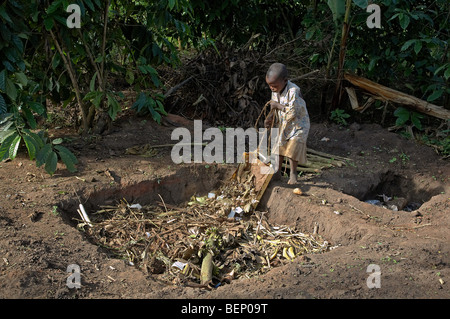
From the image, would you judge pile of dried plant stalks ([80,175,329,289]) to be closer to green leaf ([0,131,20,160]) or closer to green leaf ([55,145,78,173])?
green leaf ([55,145,78,173])

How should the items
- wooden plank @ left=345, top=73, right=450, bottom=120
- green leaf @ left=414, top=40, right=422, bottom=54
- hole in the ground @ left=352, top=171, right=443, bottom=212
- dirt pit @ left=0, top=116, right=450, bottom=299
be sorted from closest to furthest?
dirt pit @ left=0, top=116, right=450, bottom=299
hole in the ground @ left=352, top=171, right=443, bottom=212
green leaf @ left=414, top=40, right=422, bottom=54
wooden plank @ left=345, top=73, right=450, bottom=120

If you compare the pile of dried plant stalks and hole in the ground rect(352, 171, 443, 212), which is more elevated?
the pile of dried plant stalks

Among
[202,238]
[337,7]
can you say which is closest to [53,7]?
[202,238]

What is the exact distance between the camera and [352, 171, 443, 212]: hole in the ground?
481cm

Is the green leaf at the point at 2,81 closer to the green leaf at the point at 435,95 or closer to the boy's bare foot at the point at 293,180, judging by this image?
the boy's bare foot at the point at 293,180

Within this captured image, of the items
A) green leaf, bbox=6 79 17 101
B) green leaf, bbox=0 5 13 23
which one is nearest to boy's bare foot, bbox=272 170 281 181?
green leaf, bbox=6 79 17 101

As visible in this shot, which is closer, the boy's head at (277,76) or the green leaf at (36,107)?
the boy's head at (277,76)

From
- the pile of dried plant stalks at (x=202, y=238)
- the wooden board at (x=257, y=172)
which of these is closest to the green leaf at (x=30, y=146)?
the pile of dried plant stalks at (x=202, y=238)

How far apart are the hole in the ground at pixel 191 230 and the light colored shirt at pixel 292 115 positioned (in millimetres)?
622

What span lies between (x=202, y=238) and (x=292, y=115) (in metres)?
1.38

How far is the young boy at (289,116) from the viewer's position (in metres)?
4.12

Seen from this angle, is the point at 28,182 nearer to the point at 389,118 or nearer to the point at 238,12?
the point at 238,12

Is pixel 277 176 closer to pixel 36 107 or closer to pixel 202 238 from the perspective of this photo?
pixel 202 238

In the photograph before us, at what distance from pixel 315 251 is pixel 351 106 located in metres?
3.40
